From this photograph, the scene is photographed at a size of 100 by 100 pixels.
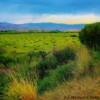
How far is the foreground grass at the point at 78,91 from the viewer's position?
42.0 ft

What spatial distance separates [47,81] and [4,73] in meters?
2.90

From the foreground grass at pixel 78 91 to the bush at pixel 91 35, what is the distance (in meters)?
5.99

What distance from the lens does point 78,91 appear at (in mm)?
13164

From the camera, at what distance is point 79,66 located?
655 inches

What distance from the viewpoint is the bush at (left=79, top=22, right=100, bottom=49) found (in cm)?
2027

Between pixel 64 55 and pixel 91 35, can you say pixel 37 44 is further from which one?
pixel 91 35

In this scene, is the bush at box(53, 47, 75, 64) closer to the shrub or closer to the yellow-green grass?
the yellow-green grass

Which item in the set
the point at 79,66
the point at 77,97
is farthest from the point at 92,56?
the point at 77,97

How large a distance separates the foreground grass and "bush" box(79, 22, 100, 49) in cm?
599

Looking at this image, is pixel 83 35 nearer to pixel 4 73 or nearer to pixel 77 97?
pixel 4 73

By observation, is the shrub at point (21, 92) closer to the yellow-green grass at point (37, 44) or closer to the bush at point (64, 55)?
the bush at point (64, 55)

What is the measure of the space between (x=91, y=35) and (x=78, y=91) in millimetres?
7929

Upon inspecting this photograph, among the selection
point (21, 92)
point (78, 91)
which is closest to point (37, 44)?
point (21, 92)

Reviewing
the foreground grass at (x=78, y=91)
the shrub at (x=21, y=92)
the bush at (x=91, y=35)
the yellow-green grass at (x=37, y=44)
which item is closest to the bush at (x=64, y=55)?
the bush at (x=91, y=35)
